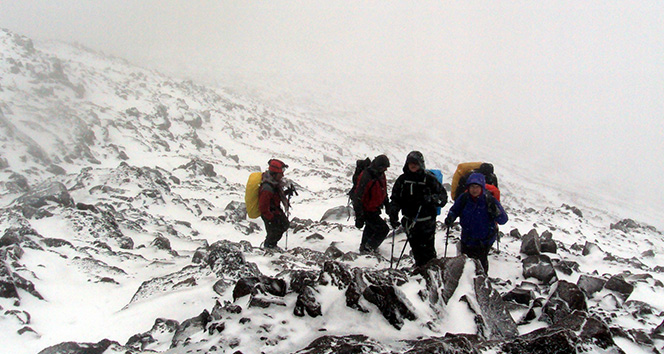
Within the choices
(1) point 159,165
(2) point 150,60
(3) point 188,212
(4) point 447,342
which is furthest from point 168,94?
(2) point 150,60

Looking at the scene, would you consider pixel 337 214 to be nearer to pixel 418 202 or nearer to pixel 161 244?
pixel 161 244

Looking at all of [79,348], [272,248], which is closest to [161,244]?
[272,248]

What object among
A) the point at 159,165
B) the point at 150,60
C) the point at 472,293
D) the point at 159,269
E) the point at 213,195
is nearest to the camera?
the point at 472,293

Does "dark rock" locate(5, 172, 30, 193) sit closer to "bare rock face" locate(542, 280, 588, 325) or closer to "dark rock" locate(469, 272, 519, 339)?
"dark rock" locate(469, 272, 519, 339)

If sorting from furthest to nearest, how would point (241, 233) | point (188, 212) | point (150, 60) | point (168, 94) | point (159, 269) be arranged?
1. point (150, 60)
2. point (168, 94)
3. point (188, 212)
4. point (241, 233)
5. point (159, 269)

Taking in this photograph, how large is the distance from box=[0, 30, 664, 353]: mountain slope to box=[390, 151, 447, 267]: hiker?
90 cm

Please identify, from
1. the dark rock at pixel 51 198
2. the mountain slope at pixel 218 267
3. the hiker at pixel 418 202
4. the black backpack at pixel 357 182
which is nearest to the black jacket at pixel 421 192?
the hiker at pixel 418 202

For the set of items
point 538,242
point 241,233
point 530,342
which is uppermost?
point 530,342

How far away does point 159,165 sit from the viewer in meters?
17.6

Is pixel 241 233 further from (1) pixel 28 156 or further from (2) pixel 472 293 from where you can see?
(1) pixel 28 156

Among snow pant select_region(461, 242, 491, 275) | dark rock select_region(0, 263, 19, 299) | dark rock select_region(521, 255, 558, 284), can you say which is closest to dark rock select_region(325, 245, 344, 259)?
snow pant select_region(461, 242, 491, 275)

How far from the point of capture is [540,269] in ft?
18.2

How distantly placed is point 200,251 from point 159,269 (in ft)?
2.64

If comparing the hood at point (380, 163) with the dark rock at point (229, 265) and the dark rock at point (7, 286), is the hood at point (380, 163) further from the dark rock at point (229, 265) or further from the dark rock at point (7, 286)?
the dark rock at point (7, 286)
